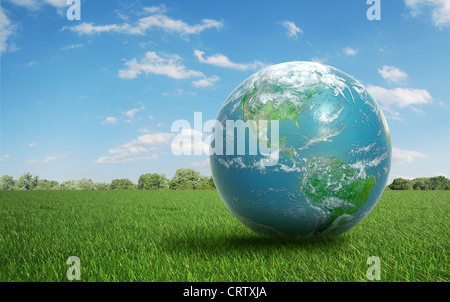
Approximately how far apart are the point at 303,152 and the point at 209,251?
196 cm

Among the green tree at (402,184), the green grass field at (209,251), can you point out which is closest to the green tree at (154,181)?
the green tree at (402,184)

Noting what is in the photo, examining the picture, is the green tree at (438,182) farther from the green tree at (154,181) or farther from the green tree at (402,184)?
the green tree at (154,181)

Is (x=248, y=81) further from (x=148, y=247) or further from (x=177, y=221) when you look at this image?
(x=177, y=221)

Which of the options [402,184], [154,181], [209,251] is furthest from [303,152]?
[154,181]

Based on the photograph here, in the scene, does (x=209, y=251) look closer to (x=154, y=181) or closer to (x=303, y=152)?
(x=303, y=152)

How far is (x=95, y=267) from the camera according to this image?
171 inches

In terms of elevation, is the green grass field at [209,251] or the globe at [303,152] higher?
the globe at [303,152]

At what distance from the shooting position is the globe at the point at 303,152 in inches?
177

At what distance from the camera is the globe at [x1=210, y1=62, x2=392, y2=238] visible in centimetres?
450

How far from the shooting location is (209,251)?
507 centimetres

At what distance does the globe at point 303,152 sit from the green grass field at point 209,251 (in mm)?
549
